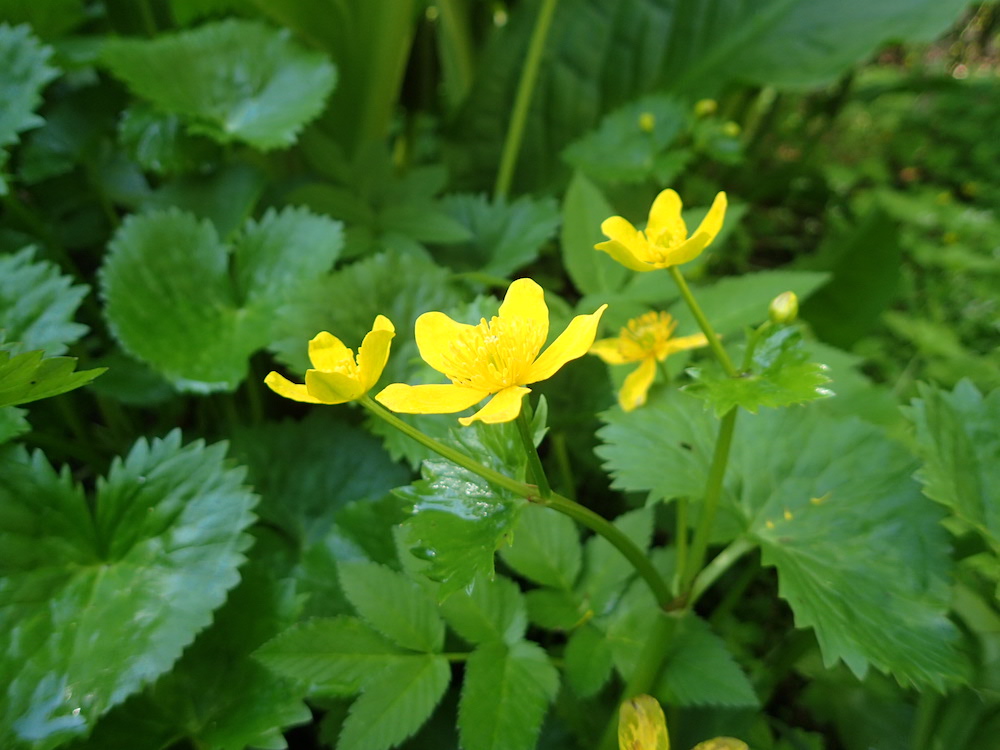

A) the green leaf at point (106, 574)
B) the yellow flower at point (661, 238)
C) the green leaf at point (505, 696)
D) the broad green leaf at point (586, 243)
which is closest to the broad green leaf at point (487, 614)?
the green leaf at point (505, 696)

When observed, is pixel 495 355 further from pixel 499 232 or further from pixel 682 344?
pixel 499 232

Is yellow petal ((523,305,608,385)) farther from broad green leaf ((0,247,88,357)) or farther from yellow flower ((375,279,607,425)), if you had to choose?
broad green leaf ((0,247,88,357))

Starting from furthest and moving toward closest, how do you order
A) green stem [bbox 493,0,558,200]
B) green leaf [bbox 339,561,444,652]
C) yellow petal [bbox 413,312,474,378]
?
green stem [bbox 493,0,558,200] < green leaf [bbox 339,561,444,652] < yellow petal [bbox 413,312,474,378]

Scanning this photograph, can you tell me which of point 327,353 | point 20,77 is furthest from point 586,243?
point 20,77

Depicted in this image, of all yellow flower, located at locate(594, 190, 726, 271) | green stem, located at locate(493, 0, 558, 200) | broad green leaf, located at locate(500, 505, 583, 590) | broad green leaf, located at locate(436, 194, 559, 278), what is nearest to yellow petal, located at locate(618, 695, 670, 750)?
broad green leaf, located at locate(500, 505, 583, 590)

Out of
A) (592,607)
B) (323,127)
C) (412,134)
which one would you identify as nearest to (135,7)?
(323,127)

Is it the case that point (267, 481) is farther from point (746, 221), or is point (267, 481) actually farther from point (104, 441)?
point (746, 221)
